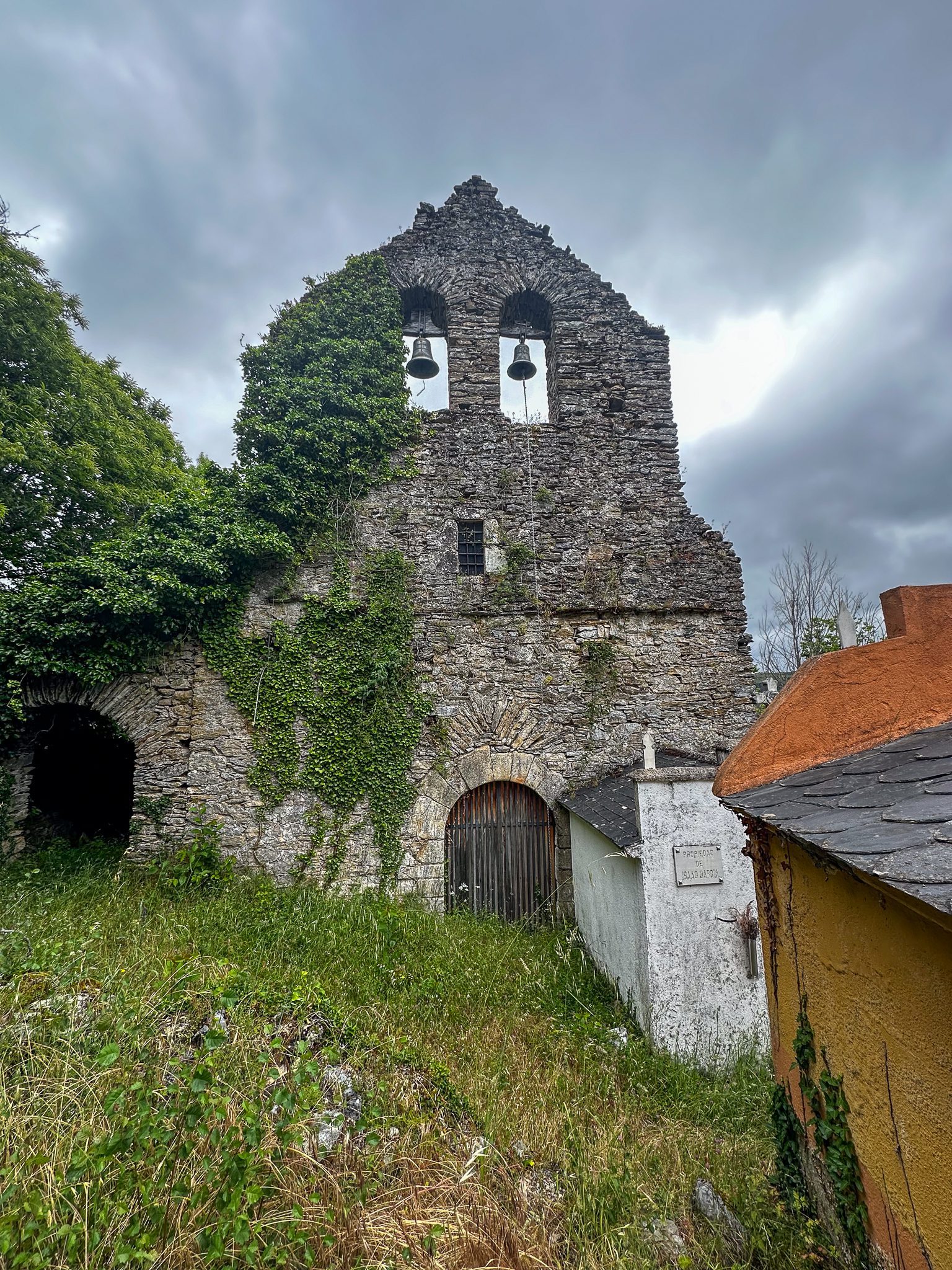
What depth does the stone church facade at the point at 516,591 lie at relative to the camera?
693 centimetres

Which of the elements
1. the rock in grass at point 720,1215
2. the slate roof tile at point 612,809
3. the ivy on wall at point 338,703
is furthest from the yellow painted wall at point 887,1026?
the ivy on wall at point 338,703

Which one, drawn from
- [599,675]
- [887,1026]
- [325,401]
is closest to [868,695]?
[887,1026]

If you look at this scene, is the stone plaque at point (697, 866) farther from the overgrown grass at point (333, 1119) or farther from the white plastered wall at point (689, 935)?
the overgrown grass at point (333, 1119)

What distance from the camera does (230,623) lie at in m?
7.25

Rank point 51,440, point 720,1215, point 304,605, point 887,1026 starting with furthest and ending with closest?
point 51,440
point 304,605
point 720,1215
point 887,1026

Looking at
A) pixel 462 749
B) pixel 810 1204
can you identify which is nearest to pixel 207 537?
pixel 462 749

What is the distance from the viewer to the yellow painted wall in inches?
63.1

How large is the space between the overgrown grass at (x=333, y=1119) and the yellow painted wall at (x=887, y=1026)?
0.88 metres

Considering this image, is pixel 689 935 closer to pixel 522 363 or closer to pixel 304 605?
pixel 304 605

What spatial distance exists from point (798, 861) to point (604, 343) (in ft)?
27.6

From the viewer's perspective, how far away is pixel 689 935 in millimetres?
4422

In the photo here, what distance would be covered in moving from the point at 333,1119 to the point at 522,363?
29.2ft

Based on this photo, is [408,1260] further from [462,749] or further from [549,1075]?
[462,749]

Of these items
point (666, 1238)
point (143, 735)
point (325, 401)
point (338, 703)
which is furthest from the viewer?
point (325, 401)
